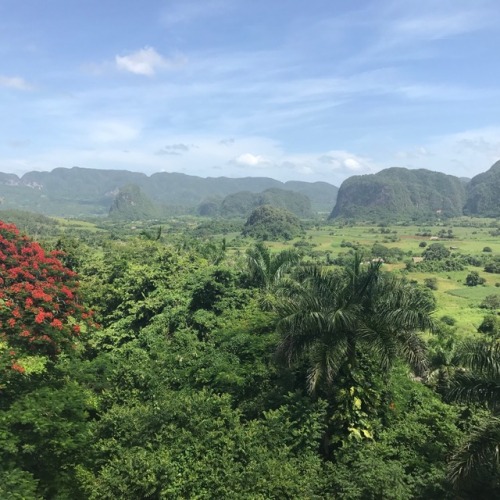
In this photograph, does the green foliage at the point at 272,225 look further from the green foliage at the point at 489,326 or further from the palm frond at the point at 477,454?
the palm frond at the point at 477,454

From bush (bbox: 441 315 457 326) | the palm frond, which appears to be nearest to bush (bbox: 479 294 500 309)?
bush (bbox: 441 315 457 326)

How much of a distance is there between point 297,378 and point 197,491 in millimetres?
4557

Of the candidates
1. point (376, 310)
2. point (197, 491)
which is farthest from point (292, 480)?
point (376, 310)

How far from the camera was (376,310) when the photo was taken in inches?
426

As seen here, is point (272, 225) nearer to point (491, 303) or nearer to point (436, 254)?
point (436, 254)

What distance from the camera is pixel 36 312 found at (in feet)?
57.2

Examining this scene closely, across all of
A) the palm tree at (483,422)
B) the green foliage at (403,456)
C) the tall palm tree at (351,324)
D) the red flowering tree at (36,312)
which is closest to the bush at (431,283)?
the red flowering tree at (36,312)

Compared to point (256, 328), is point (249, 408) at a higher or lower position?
lower

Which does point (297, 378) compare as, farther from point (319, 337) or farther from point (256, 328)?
point (256, 328)

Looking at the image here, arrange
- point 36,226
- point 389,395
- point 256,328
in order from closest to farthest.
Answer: point 389,395, point 256,328, point 36,226

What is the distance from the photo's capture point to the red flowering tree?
16344mm

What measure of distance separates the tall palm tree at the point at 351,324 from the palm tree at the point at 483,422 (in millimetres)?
1451

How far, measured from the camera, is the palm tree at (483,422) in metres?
7.68

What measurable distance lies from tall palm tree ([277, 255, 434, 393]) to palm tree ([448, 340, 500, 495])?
4.76ft
